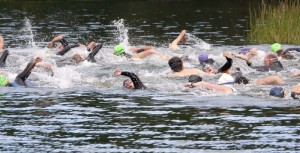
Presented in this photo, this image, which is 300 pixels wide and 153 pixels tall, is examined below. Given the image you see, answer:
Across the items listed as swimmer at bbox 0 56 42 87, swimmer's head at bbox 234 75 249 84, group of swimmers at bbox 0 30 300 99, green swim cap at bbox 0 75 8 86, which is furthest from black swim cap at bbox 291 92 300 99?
green swim cap at bbox 0 75 8 86

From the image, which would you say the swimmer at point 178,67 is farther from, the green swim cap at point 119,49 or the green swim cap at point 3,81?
the green swim cap at point 119,49

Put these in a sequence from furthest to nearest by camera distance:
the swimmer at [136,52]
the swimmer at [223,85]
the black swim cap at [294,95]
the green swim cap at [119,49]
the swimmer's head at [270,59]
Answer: the green swim cap at [119,49] < the swimmer at [136,52] < the swimmer's head at [270,59] < the swimmer at [223,85] < the black swim cap at [294,95]

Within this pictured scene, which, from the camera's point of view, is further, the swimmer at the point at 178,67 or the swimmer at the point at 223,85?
the swimmer at the point at 178,67

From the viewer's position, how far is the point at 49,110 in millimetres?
19641

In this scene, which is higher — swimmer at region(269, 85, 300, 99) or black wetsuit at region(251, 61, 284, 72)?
black wetsuit at region(251, 61, 284, 72)

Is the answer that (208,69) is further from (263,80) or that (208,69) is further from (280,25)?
(280,25)

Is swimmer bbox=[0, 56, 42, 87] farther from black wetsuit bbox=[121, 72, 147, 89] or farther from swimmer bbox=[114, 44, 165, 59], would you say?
swimmer bbox=[114, 44, 165, 59]

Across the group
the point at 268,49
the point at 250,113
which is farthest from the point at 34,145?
the point at 268,49

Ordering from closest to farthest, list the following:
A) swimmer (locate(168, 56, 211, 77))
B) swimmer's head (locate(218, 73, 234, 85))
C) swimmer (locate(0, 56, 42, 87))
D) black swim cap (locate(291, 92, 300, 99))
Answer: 1. black swim cap (locate(291, 92, 300, 99))
2. swimmer's head (locate(218, 73, 234, 85))
3. swimmer (locate(0, 56, 42, 87))
4. swimmer (locate(168, 56, 211, 77))

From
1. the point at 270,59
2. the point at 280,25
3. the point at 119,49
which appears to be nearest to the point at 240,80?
the point at 270,59

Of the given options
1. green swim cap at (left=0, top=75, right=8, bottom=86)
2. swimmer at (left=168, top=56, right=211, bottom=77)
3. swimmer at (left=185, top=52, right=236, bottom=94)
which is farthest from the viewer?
swimmer at (left=168, top=56, right=211, bottom=77)

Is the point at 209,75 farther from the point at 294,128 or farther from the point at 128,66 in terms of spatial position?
the point at 294,128

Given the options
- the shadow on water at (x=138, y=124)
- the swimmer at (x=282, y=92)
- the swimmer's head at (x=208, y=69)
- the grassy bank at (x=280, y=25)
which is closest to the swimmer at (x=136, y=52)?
the swimmer's head at (x=208, y=69)

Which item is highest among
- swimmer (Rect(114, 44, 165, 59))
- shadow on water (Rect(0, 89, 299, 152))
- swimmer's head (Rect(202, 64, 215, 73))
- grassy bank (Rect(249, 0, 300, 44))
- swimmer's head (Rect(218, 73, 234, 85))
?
grassy bank (Rect(249, 0, 300, 44))
